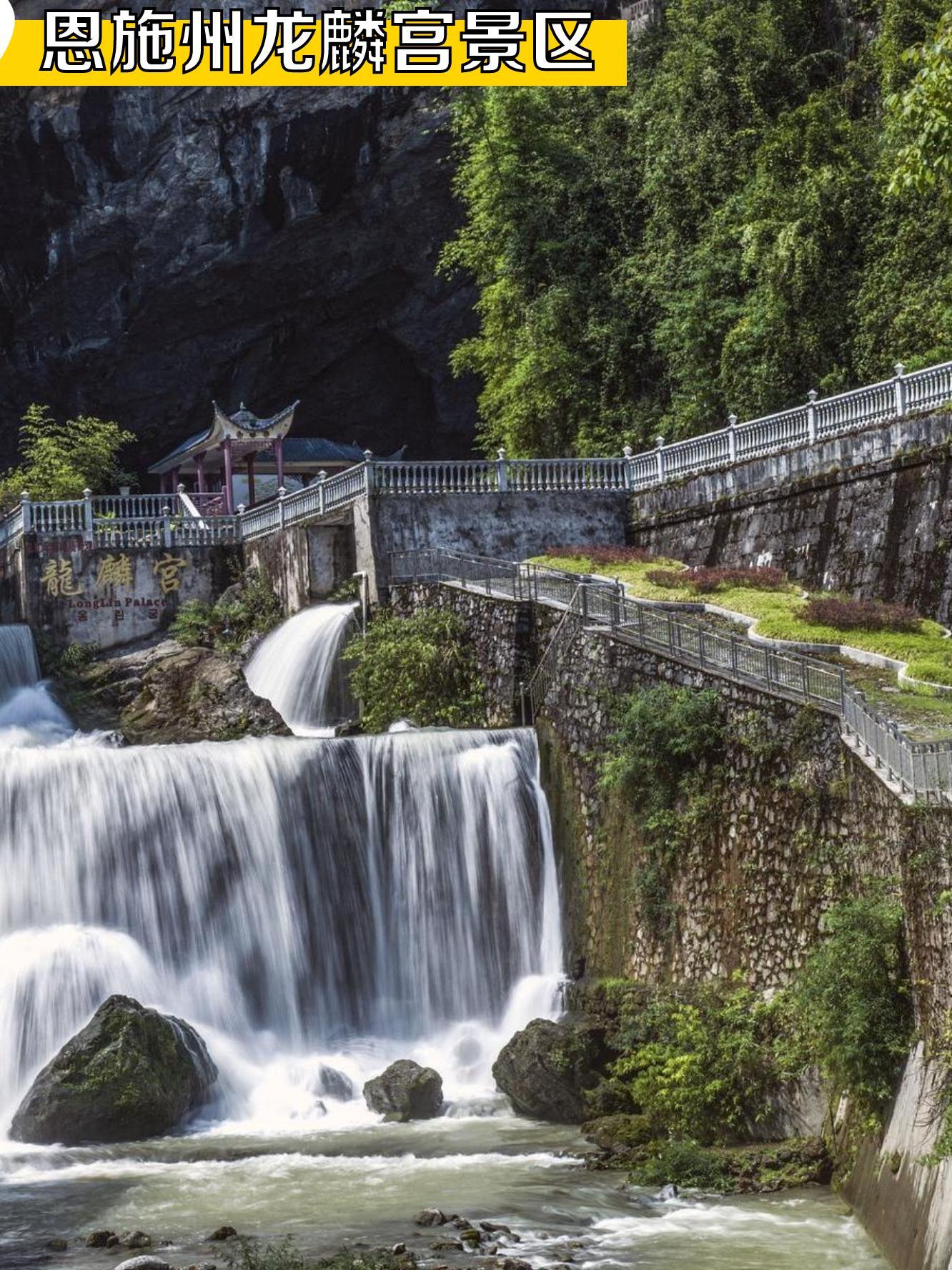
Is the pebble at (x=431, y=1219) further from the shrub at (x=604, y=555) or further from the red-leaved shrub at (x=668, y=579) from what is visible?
the shrub at (x=604, y=555)

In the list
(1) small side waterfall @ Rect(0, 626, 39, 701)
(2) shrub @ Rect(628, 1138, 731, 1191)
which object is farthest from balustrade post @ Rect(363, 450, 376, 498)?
(2) shrub @ Rect(628, 1138, 731, 1191)

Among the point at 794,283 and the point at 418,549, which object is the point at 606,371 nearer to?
the point at 794,283

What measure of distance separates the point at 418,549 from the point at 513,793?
8467 mm

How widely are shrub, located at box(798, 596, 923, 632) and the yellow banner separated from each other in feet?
39.9

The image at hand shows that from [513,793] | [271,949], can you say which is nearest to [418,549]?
[513,793]

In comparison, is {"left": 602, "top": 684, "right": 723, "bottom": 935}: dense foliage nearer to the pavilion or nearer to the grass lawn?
the grass lawn

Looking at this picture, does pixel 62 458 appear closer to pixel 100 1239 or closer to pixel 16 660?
pixel 16 660

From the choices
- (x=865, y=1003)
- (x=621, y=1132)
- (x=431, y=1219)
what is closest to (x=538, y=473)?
(x=621, y=1132)

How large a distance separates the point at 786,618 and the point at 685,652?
3.13m

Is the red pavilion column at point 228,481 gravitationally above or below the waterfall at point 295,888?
above

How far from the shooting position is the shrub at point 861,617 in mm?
24094

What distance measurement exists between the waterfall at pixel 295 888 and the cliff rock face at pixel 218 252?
1132 inches

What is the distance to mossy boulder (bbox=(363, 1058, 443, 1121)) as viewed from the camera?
2077 cm

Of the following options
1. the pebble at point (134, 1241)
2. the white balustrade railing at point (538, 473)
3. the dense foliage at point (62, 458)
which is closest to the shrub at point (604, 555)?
the white balustrade railing at point (538, 473)
